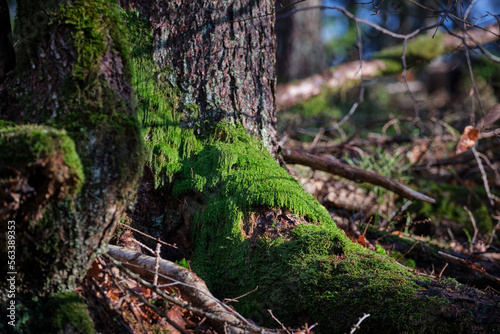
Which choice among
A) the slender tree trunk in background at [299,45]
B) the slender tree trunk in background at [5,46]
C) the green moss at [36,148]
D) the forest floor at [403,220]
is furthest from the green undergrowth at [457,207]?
the slender tree trunk in background at [299,45]

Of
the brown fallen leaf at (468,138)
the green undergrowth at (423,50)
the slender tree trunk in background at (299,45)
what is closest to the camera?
the brown fallen leaf at (468,138)

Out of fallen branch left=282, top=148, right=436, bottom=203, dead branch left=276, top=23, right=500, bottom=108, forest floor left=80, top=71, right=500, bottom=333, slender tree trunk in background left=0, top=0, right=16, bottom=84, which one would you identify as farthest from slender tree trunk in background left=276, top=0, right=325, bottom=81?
slender tree trunk in background left=0, top=0, right=16, bottom=84

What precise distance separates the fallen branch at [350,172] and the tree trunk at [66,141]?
2.00 m

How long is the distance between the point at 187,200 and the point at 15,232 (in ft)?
3.77

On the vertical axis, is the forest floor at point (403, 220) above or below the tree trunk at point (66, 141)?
below

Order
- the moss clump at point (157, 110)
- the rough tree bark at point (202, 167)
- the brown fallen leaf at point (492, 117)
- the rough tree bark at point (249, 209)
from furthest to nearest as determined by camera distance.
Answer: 1. the brown fallen leaf at point (492, 117)
2. the moss clump at point (157, 110)
3. the rough tree bark at point (249, 209)
4. the rough tree bark at point (202, 167)

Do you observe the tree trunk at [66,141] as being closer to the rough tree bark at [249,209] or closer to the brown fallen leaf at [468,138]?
the rough tree bark at [249,209]

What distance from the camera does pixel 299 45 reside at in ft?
30.5

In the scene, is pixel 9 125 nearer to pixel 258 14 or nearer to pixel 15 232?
pixel 15 232

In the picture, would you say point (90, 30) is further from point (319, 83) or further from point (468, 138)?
point (319, 83)

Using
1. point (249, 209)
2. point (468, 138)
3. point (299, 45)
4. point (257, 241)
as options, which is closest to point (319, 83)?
point (299, 45)

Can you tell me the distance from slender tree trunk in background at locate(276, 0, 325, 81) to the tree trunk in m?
7.57

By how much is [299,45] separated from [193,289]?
8451 millimetres

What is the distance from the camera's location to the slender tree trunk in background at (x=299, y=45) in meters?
9.08
